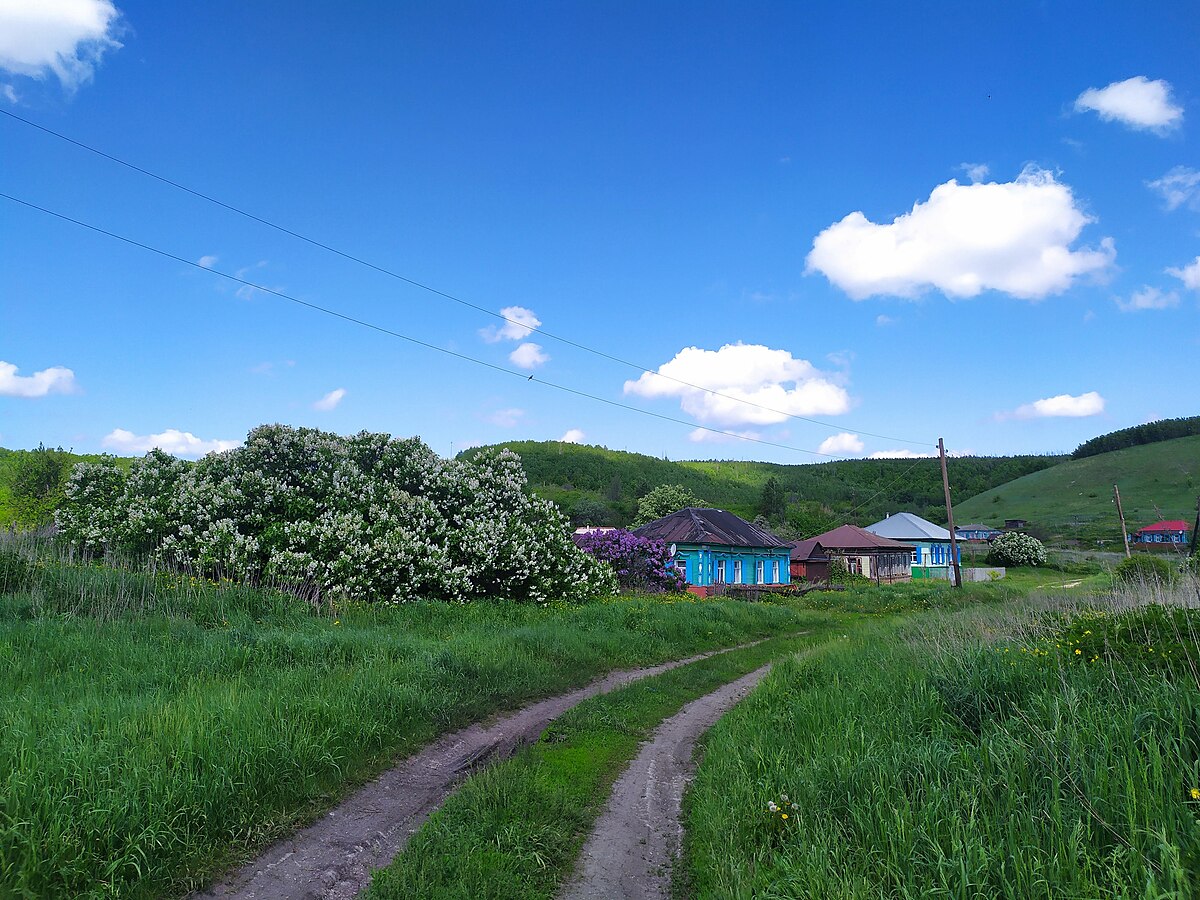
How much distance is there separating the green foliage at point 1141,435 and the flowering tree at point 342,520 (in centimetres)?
15517

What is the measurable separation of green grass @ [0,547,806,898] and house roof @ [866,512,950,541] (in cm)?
6135

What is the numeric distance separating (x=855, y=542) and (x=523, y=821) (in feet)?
184

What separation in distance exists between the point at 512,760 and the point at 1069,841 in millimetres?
4885

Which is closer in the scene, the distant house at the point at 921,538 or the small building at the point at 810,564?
the small building at the point at 810,564

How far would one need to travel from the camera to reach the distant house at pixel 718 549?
36781mm

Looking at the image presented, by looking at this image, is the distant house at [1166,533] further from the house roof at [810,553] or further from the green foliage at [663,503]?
the green foliage at [663,503]

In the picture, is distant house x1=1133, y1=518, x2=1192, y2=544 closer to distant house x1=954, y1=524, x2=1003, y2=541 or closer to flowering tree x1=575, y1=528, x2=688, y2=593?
distant house x1=954, y1=524, x2=1003, y2=541

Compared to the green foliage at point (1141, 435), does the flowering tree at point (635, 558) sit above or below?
below

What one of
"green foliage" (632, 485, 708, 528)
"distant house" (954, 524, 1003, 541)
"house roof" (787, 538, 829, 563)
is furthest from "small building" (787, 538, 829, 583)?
"distant house" (954, 524, 1003, 541)

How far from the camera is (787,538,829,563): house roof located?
52.2 metres

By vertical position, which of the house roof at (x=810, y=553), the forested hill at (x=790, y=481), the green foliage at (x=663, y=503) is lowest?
the house roof at (x=810, y=553)

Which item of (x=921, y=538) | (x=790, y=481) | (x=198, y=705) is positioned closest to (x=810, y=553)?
(x=921, y=538)

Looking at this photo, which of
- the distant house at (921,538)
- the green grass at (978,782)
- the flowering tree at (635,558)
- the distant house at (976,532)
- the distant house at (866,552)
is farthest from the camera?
the distant house at (976,532)

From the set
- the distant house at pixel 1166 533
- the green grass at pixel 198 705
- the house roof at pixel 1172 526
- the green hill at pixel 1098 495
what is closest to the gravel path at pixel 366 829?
the green grass at pixel 198 705
